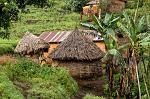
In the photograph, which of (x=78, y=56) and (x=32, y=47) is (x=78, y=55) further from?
(x=32, y=47)

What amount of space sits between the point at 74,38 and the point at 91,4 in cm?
2084

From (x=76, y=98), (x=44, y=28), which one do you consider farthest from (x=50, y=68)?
(x=44, y=28)

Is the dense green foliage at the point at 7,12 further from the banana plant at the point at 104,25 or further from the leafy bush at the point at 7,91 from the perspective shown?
the banana plant at the point at 104,25

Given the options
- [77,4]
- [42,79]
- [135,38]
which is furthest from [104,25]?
[77,4]

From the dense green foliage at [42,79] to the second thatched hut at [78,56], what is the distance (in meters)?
4.37

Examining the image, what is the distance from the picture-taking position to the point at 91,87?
2719 centimetres

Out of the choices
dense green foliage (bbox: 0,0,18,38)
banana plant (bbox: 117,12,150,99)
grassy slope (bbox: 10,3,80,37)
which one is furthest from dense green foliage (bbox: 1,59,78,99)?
grassy slope (bbox: 10,3,80,37)

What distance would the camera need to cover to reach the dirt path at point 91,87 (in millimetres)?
25666

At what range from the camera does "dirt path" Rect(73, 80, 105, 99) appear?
25.7 meters

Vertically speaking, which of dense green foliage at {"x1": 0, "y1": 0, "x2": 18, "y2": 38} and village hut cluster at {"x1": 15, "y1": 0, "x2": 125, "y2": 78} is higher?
dense green foliage at {"x1": 0, "y1": 0, "x2": 18, "y2": 38}

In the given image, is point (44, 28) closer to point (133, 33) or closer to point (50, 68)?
point (50, 68)

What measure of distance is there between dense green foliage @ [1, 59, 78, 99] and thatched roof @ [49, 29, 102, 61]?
169 inches

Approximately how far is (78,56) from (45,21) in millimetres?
19327

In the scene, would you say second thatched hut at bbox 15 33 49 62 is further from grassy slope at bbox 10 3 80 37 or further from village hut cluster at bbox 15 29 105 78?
grassy slope at bbox 10 3 80 37
